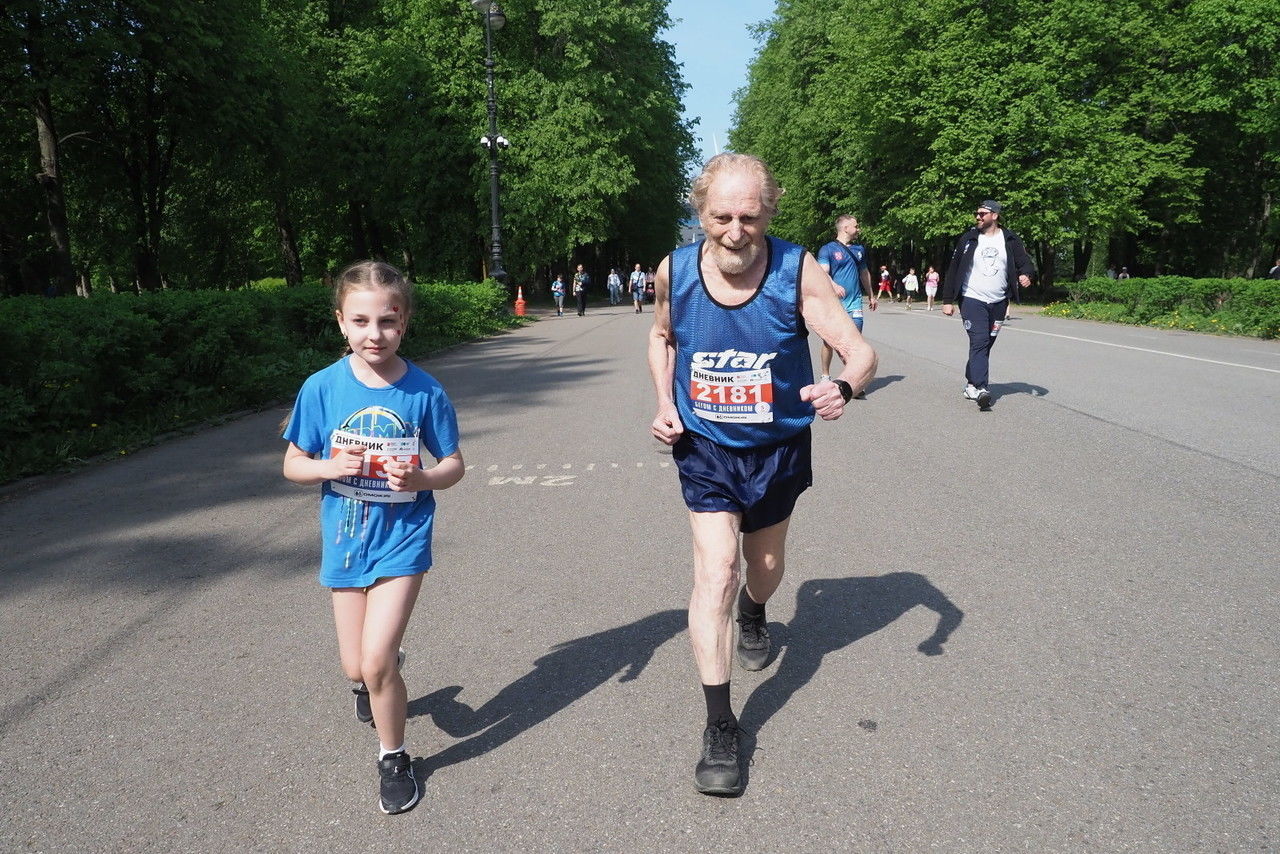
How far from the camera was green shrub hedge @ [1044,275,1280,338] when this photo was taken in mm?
19250

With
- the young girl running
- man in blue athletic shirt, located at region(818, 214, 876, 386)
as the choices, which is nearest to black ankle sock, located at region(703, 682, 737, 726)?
the young girl running

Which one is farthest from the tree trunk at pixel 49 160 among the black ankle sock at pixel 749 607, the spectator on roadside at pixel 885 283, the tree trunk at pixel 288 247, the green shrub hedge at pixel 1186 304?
the spectator on roadside at pixel 885 283

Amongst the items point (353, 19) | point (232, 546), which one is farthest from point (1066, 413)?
point (353, 19)

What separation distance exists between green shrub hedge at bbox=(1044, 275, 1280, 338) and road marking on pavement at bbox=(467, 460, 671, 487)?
55.3ft

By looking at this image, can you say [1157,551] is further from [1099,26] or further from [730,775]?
[1099,26]

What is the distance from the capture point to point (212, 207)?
3225 cm

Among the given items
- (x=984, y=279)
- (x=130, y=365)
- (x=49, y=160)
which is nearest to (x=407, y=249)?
(x=49, y=160)

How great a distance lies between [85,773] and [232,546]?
2.58 metres

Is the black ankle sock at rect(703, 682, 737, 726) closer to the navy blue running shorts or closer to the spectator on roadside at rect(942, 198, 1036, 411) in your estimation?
the navy blue running shorts

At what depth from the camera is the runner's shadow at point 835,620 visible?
3.45m

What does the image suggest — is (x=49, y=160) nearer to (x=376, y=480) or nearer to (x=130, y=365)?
(x=130, y=365)

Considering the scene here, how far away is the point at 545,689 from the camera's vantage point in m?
3.48

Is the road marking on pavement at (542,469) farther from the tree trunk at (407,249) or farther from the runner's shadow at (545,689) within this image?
the tree trunk at (407,249)

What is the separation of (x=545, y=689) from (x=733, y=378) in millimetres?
1354
